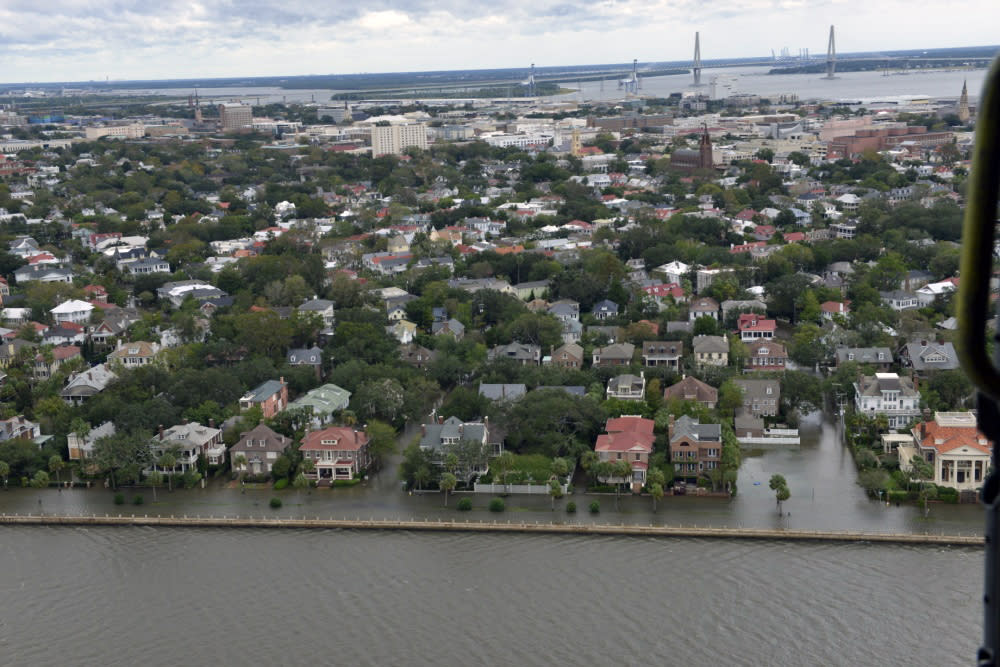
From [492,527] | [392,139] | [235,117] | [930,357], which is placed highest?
[235,117]

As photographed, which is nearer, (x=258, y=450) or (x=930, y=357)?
(x=258, y=450)

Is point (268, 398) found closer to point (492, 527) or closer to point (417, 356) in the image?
point (417, 356)

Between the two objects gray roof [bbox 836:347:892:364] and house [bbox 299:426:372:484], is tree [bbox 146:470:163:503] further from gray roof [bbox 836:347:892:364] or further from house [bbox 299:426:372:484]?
gray roof [bbox 836:347:892:364]

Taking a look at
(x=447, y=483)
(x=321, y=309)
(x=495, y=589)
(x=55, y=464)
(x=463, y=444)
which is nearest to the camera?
(x=495, y=589)

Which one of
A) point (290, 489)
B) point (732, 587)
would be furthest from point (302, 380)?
point (732, 587)

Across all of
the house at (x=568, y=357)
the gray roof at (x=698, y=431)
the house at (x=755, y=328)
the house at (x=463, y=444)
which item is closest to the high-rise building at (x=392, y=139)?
the house at (x=755, y=328)

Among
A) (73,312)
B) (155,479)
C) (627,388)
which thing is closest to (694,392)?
(627,388)

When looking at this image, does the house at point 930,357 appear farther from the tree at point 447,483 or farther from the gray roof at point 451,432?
the tree at point 447,483
